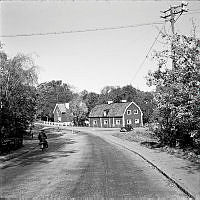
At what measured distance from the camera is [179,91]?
55.2 feet

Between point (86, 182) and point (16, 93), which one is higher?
point (16, 93)

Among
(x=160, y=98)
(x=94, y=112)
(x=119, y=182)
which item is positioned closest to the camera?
(x=119, y=182)

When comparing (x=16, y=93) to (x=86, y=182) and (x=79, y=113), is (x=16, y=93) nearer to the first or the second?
(x=86, y=182)

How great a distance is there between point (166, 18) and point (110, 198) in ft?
54.3

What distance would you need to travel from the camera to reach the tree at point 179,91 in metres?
15.7

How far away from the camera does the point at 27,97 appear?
29969 millimetres

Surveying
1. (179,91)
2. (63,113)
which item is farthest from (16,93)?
(63,113)

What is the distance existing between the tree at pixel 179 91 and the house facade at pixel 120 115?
49.3m

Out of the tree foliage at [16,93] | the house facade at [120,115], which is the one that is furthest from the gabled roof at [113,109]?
the tree foliage at [16,93]

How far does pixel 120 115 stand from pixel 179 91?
5566 cm

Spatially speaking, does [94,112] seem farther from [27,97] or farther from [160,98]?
[160,98]

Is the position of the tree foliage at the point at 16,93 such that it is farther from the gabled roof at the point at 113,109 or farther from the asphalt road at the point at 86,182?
the gabled roof at the point at 113,109

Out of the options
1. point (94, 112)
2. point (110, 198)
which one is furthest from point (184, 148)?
point (94, 112)

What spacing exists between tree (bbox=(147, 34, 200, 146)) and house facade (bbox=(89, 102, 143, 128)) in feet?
162
